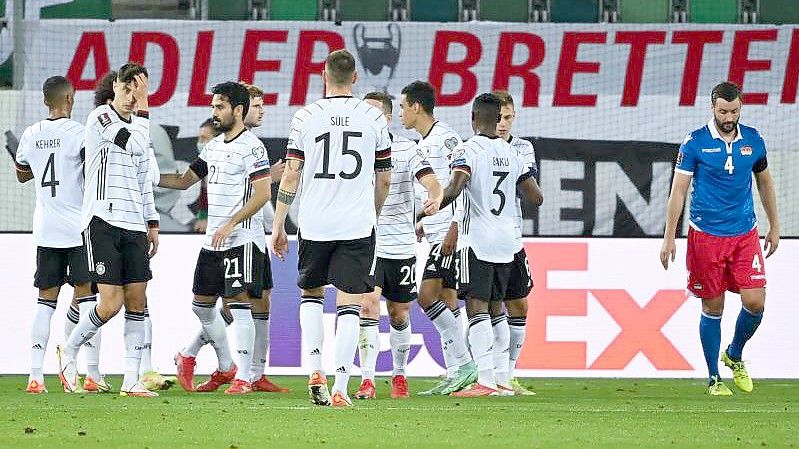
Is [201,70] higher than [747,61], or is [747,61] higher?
[747,61]

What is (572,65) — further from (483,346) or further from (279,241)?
(279,241)

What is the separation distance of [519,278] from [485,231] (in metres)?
0.59

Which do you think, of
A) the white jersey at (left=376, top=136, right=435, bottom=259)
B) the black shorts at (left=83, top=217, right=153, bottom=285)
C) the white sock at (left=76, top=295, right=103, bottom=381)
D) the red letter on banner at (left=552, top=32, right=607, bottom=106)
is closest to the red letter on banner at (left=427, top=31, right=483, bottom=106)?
the red letter on banner at (left=552, top=32, right=607, bottom=106)

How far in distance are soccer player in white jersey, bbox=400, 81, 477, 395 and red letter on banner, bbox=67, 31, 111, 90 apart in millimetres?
8752

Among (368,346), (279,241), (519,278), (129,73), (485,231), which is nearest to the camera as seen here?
(279,241)

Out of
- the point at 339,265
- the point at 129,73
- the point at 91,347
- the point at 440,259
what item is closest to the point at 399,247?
the point at 440,259

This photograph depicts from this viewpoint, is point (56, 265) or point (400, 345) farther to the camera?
point (56, 265)

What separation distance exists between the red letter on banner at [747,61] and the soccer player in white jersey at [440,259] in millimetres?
8868

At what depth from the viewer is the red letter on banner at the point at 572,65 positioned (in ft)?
58.4

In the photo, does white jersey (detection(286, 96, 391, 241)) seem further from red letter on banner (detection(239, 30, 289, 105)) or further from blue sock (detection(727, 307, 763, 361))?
red letter on banner (detection(239, 30, 289, 105))

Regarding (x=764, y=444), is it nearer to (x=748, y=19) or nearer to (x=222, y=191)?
(x=222, y=191)

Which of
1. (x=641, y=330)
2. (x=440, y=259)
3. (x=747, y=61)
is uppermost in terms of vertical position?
(x=747, y=61)

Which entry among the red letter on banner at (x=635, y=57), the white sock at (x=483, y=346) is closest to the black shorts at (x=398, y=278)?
the white sock at (x=483, y=346)

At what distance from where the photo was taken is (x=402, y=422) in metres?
6.89
